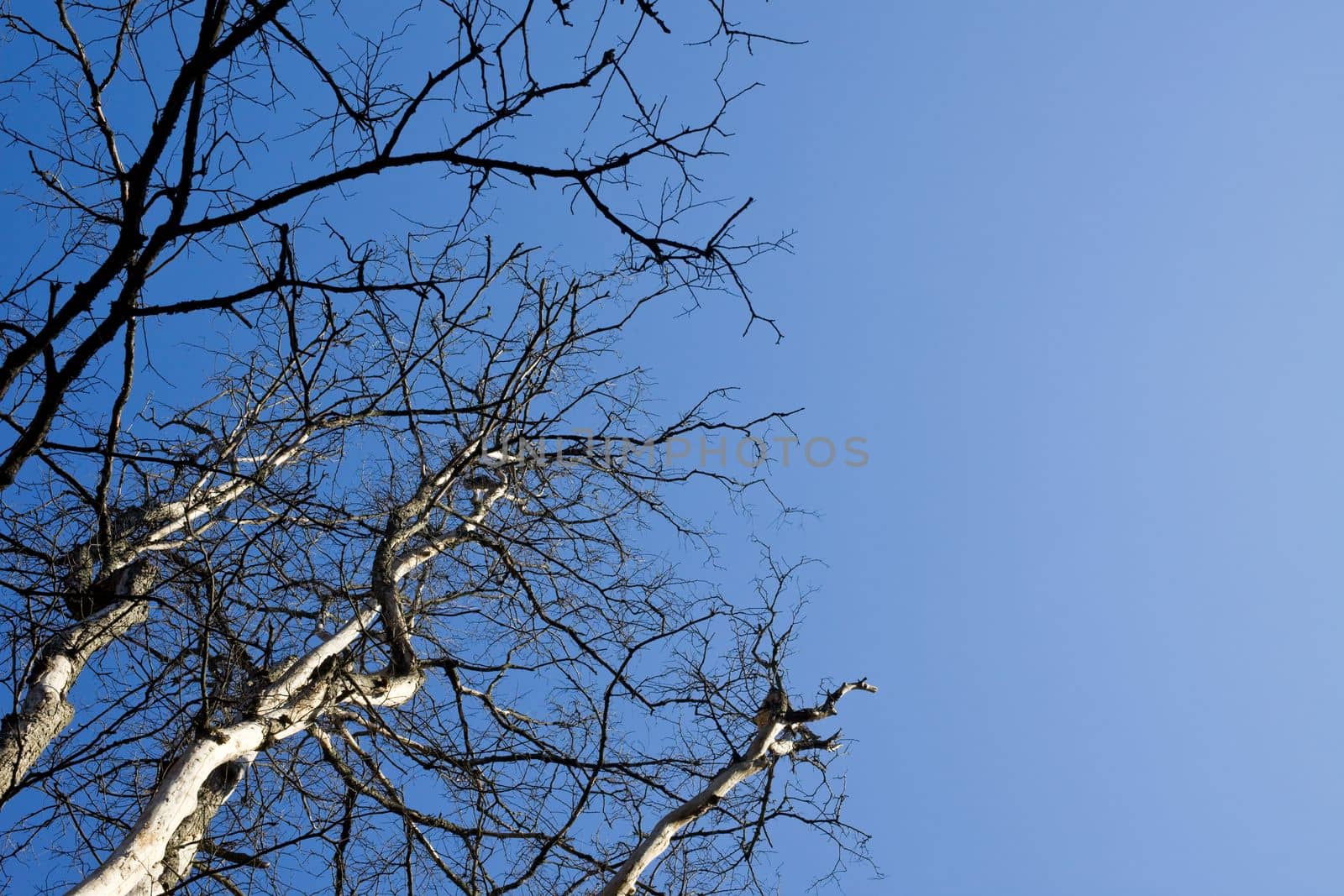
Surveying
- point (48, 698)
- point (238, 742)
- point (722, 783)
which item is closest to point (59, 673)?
point (48, 698)

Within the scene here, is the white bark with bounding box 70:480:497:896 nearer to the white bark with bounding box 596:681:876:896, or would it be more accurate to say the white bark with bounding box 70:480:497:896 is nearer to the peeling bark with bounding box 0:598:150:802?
the peeling bark with bounding box 0:598:150:802

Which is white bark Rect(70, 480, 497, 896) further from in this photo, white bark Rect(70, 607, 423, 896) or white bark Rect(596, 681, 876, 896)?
white bark Rect(596, 681, 876, 896)

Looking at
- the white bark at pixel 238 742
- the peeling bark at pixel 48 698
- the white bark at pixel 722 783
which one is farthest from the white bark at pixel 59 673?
the white bark at pixel 722 783

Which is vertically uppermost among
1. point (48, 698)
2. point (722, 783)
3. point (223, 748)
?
point (722, 783)

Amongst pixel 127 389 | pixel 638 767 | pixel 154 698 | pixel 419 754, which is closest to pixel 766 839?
pixel 638 767

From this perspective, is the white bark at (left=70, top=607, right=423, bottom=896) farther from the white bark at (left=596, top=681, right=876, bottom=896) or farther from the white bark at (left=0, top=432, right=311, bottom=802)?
the white bark at (left=596, top=681, right=876, bottom=896)

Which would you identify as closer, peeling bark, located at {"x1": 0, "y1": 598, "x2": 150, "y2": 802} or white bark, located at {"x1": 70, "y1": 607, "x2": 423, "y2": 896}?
white bark, located at {"x1": 70, "y1": 607, "x2": 423, "y2": 896}

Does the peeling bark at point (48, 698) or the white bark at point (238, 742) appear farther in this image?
the peeling bark at point (48, 698)

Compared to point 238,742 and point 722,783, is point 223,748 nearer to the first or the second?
point 238,742

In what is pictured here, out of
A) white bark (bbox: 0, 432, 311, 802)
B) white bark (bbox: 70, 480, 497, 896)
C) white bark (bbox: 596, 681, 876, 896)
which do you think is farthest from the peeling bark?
white bark (bbox: 596, 681, 876, 896)

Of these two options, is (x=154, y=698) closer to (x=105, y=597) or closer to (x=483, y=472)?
(x=105, y=597)

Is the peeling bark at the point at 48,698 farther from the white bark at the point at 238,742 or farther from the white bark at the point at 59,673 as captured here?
the white bark at the point at 238,742

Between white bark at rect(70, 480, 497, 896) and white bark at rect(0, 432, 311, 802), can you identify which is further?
white bark at rect(0, 432, 311, 802)

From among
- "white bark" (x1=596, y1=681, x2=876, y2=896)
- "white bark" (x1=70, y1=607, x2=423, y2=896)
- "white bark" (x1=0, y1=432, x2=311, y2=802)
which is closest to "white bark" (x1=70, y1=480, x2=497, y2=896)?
"white bark" (x1=70, y1=607, x2=423, y2=896)
